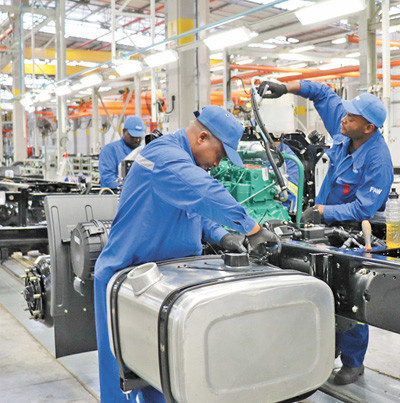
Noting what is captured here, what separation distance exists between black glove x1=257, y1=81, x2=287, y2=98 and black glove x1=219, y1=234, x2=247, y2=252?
1108mm

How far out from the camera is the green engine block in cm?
332

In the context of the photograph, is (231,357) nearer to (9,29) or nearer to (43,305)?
(43,305)

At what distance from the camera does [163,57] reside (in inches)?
239

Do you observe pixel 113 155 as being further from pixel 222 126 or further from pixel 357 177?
pixel 222 126

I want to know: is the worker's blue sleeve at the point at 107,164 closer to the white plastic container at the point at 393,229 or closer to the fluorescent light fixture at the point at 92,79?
the fluorescent light fixture at the point at 92,79

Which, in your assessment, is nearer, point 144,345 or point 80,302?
point 144,345

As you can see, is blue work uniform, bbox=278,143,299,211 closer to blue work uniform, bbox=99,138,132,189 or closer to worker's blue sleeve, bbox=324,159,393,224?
worker's blue sleeve, bbox=324,159,393,224

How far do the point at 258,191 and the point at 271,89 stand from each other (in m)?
0.64

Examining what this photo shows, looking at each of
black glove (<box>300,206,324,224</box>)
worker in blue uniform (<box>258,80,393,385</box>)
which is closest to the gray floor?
worker in blue uniform (<box>258,80,393,385</box>)

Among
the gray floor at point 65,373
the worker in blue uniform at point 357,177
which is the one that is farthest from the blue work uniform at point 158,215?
the worker in blue uniform at point 357,177

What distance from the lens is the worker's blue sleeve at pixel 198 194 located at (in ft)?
5.50

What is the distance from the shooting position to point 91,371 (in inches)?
126

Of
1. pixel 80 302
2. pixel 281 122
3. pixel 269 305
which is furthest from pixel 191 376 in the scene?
pixel 281 122

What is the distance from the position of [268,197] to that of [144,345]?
1.91m
